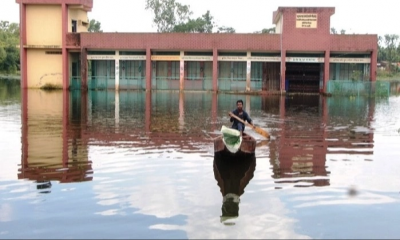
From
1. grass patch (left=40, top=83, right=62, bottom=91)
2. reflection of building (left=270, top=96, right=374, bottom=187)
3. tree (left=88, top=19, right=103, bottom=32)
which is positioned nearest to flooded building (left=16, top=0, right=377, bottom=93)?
grass patch (left=40, top=83, right=62, bottom=91)

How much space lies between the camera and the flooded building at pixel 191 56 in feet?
150

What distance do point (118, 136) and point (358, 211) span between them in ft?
32.9

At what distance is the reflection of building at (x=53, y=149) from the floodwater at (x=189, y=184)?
0.03 meters

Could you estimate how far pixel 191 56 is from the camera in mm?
47219

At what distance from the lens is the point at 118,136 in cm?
1758

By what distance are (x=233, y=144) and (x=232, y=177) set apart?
44.8 inches

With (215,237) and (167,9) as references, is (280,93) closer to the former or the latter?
(167,9)

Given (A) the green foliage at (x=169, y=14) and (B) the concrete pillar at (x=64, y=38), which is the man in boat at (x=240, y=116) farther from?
(A) the green foliage at (x=169, y=14)

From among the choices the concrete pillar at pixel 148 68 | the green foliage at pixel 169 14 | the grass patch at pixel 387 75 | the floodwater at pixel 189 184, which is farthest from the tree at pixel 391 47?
the floodwater at pixel 189 184

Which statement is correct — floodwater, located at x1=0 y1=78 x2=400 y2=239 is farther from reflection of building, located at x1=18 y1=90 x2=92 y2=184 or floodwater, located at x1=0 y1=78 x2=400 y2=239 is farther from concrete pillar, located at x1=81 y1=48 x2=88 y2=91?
concrete pillar, located at x1=81 y1=48 x2=88 y2=91

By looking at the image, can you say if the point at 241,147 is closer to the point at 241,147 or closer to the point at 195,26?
the point at 241,147

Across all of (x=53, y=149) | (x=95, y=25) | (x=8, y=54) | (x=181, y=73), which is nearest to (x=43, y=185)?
(x=53, y=149)

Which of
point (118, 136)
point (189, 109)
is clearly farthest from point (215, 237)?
point (189, 109)

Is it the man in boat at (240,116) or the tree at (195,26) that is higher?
the tree at (195,26)
